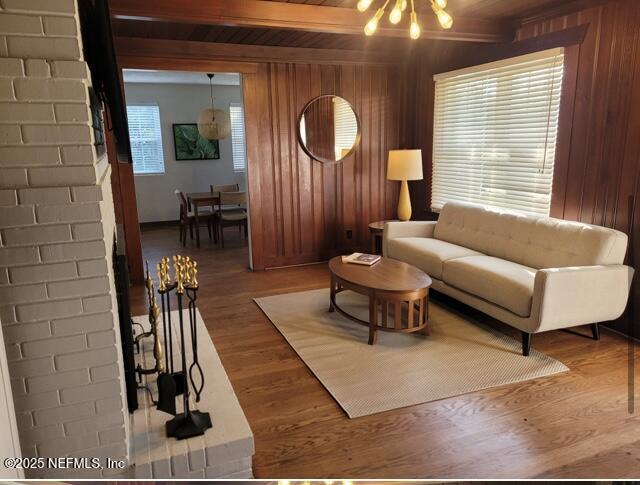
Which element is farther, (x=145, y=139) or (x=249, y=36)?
(x=145, y=139)

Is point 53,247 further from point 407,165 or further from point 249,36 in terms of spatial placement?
point 407,165

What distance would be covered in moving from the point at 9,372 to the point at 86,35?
Answer: 51.8 inches

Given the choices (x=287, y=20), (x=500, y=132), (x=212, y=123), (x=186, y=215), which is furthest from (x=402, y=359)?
(x=212, y=123)

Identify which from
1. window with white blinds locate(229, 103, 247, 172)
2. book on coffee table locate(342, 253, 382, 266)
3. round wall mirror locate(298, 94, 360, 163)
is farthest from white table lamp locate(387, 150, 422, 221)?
window with white blinds locate(229, 103, 247, 172)

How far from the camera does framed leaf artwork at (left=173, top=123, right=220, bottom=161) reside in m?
7.89

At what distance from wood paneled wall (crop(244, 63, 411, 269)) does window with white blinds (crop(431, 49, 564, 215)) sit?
2.12 feet

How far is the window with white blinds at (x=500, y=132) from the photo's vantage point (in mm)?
3785

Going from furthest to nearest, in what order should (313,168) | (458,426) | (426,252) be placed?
(313,168)
(426,252)
(458,426)

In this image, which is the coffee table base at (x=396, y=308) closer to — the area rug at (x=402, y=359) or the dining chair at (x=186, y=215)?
the area rug at (x=402, y=359)

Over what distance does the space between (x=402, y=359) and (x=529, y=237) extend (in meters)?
1.49

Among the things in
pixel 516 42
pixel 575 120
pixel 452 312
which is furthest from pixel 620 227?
pixel 516 42

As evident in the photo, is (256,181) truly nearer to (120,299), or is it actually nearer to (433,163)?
(433,163)

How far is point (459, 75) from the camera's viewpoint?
4.64m

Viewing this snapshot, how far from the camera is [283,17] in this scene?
3.43 metres
